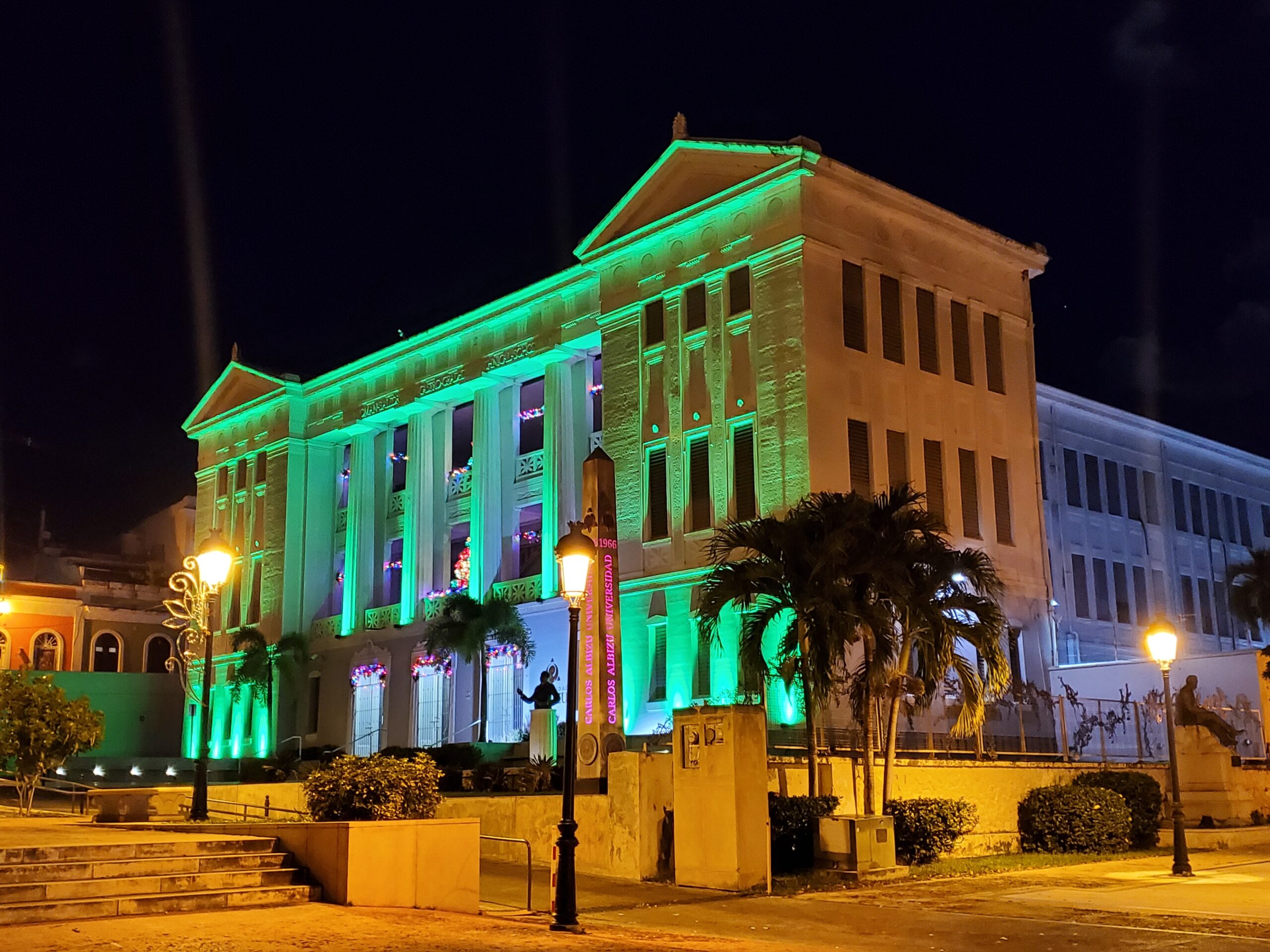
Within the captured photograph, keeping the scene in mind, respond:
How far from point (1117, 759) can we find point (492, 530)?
22325 millimetres

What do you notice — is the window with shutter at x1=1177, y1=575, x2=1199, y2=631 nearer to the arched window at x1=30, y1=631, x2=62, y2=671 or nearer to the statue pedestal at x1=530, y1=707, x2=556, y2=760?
the statue pedestal at x1=530, y1=707, x2=556, y2=760

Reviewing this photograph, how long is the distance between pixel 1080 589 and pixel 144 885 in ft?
136

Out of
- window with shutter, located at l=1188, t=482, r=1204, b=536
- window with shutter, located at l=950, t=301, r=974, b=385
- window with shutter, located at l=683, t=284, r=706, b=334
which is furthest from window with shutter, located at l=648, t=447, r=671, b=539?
window with shutter, located at l=1188, t=482, r=1204, b=536

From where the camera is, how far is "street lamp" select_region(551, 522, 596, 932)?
47.5 feet

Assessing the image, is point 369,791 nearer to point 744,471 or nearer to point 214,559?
point 214,559

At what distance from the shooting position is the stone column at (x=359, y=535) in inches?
2021

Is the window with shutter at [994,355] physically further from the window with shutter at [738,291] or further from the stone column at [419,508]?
the stone column at [419,508]

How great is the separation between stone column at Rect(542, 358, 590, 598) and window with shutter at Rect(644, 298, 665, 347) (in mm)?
5444

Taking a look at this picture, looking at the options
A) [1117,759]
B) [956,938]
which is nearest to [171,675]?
[1117,759]

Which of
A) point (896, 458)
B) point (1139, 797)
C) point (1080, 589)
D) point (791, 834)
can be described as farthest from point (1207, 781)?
point (1080, 589)

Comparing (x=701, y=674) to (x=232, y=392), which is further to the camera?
(x=232, y=392)

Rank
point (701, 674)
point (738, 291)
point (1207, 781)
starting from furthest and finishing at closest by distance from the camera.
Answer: point (738, 291) → point (701, 674) → point (1207, 781)

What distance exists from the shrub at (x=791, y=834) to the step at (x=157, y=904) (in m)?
8.14

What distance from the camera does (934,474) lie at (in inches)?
1463
